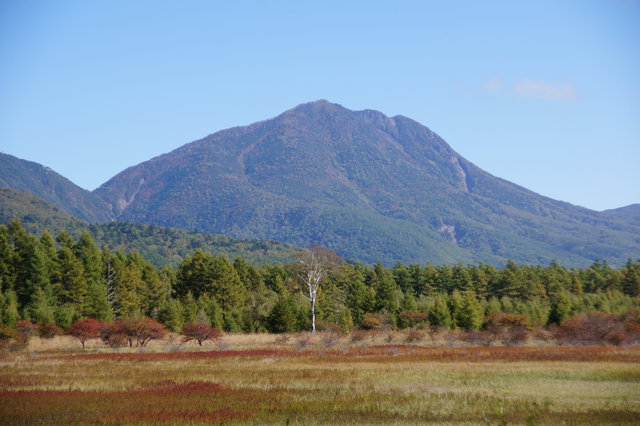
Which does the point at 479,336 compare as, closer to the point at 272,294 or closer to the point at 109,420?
the point at 272,294

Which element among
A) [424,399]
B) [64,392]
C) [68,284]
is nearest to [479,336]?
[424,399]

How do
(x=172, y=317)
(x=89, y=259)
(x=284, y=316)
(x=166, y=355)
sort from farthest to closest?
(x=89, y=259) → (x=284, y=316) → (x=172, y=317) → (x=166, y=355)

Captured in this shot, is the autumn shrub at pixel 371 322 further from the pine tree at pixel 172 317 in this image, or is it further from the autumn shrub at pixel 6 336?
the autumn shrub at pixel 6 336

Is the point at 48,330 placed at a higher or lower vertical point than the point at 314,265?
lower

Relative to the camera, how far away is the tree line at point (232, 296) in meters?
64.6

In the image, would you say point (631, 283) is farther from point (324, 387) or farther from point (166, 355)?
point (324, 387)

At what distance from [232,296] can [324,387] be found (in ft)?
173

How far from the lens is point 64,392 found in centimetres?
2412

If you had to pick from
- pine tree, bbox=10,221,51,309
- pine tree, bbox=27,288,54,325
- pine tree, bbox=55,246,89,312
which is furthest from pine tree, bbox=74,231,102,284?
pine tree, bbox=27,288,54,325

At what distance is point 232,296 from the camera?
77.4 metres

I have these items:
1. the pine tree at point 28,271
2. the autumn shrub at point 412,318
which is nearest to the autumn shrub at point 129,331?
the pine tree at point 28,271

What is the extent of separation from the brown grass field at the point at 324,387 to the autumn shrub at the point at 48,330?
9.86 m

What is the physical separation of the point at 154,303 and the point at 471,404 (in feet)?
210

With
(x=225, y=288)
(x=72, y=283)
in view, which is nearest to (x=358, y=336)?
(x=225, y=288)
